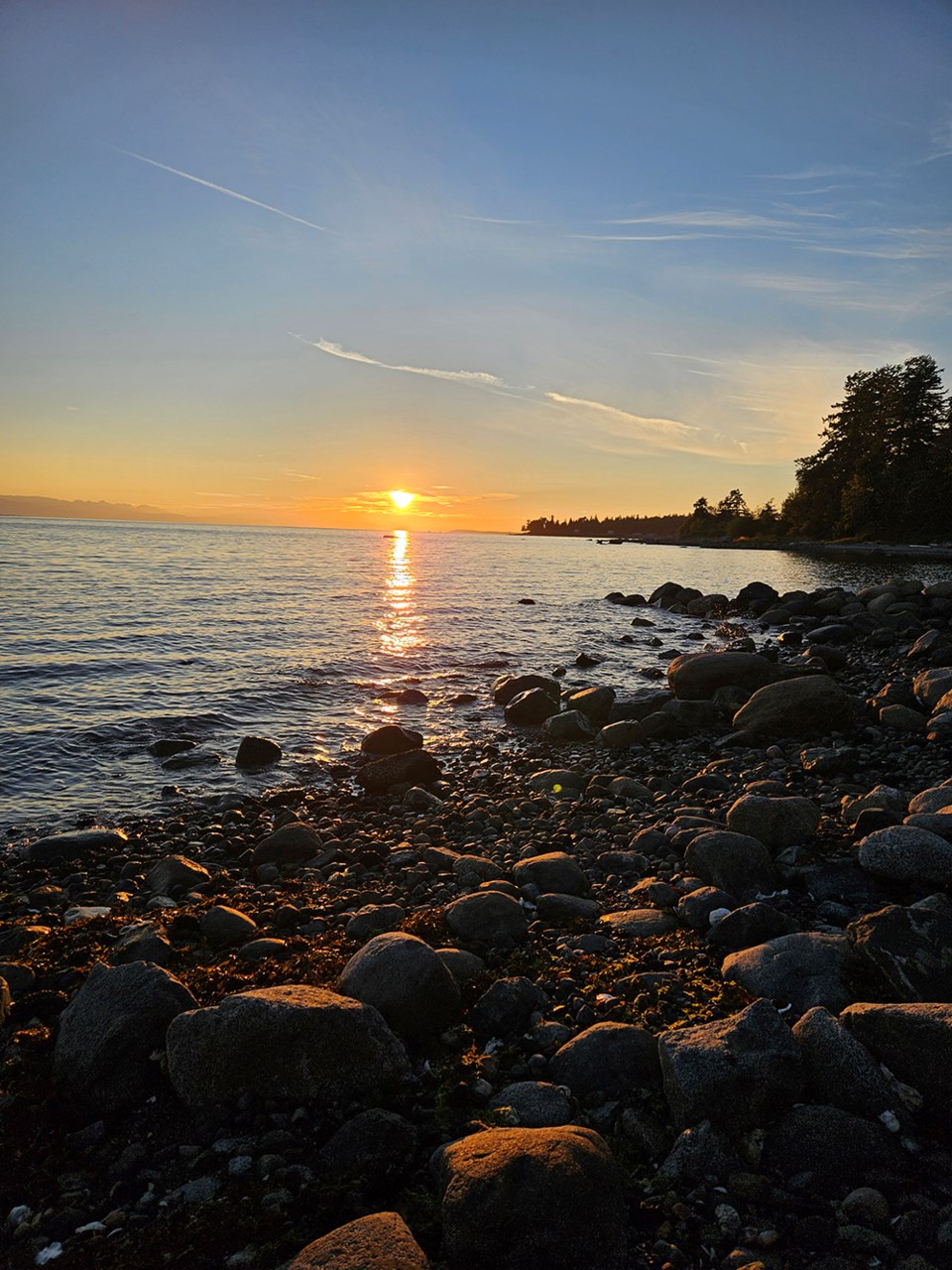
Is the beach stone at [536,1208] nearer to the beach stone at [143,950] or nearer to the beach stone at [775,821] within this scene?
the beach stone at [143,950]

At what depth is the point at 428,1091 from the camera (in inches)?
163

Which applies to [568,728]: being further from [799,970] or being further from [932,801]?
[799,970]

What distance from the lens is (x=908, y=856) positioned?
19.9ft

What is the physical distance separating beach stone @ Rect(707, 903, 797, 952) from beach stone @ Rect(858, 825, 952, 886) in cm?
118

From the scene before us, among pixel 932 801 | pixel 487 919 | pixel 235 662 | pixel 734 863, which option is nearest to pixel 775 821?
pixel 734 863

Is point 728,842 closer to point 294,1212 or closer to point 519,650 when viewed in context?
point 294,1212

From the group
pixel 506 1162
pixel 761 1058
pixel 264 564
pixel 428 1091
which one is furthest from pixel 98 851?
pixel 264 564

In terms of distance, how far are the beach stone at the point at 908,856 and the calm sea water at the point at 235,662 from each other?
9432 mm

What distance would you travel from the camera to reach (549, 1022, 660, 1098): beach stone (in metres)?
4.04

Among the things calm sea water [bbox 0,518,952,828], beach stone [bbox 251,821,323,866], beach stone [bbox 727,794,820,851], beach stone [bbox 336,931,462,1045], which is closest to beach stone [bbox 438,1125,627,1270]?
beach stone [bbox 336,931,462,1045]

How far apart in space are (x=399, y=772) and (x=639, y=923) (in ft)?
20.8

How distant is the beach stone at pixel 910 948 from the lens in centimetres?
450

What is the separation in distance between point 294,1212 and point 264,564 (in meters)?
68.6

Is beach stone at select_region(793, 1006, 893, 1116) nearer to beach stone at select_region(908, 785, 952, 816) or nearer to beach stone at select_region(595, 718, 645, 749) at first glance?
beach stone at select_region(908, 785, 952, 816)
